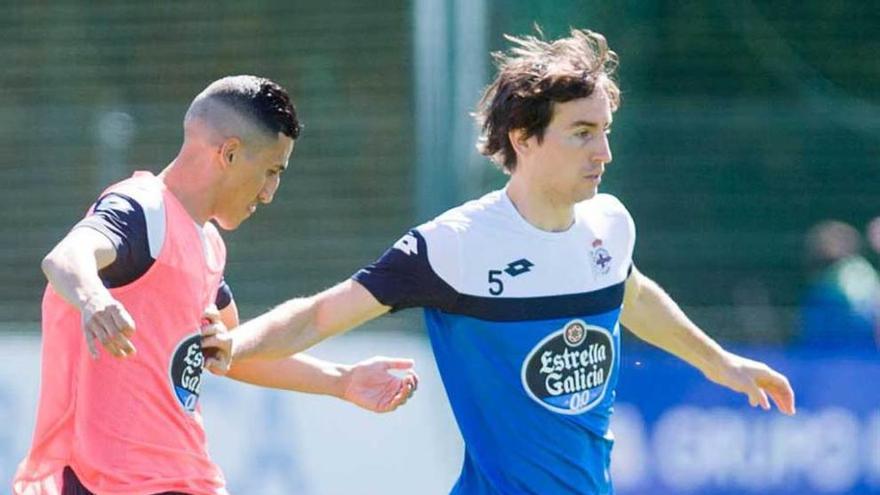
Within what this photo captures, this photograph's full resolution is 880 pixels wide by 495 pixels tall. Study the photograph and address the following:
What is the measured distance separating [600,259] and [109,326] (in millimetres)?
1641

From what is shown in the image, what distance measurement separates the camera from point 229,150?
5.07 m

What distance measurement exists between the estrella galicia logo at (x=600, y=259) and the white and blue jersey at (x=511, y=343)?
75mm

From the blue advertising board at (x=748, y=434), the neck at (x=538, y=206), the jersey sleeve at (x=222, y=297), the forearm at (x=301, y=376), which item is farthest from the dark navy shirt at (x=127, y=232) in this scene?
the blue advertising board at (x=748, y=434)

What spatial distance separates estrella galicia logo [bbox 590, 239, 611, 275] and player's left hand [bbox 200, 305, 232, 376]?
104 centimetres

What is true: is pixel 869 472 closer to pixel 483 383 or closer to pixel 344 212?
pixel 344 212

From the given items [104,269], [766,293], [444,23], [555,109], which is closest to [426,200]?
[444,23]

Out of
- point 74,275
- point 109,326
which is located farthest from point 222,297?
point 109,326

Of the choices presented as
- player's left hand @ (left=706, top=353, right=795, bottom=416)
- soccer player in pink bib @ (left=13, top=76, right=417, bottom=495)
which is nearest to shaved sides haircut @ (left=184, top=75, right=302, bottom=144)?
soccer player in pink bib @ (left=13, top=76, right=417, bottom=495)

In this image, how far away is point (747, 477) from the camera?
8.73 m

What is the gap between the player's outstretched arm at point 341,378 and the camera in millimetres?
5230

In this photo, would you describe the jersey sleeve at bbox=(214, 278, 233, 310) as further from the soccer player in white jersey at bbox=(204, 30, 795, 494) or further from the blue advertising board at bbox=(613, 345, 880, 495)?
the blue advertising board at bbox=(613, 345, 880, 495)

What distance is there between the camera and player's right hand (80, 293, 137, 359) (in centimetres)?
408

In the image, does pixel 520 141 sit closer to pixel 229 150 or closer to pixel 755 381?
pixel 229 150

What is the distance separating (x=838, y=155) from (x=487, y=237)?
5.36 m
